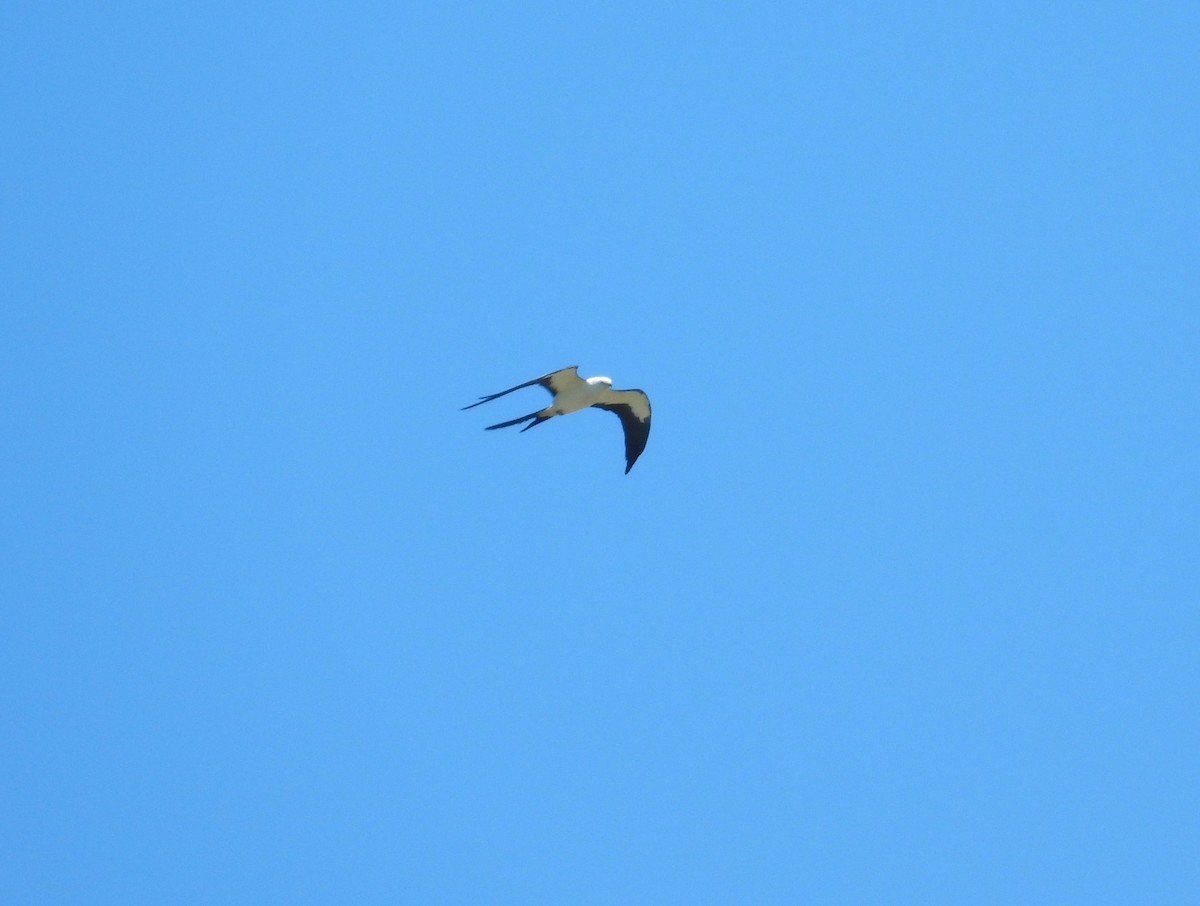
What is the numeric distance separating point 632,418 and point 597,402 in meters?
0.59

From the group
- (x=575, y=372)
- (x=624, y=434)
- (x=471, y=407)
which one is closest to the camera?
(x=471, y=407)

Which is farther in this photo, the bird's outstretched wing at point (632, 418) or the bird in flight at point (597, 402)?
the bird's outstretched wing at point (632, 418)

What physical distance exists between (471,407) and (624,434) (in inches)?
129

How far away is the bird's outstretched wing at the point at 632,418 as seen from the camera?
13594 millimetres

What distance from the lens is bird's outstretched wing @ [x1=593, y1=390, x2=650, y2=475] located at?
13594 mm

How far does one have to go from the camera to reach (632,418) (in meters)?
13.8

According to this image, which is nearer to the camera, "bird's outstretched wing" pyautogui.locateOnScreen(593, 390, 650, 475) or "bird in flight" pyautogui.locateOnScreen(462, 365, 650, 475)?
"bird in flight" pyautogui.locateOnScreen(462, 365, 650, 475)

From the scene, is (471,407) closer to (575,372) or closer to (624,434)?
(575,372)

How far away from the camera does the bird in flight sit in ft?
41.4

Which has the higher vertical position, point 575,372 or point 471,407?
point 575,372

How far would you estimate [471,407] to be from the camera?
1090cm

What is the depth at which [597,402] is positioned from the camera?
13.4 m

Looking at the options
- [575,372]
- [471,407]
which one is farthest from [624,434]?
[471,407]

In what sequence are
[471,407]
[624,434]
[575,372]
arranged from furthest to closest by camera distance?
[624,434], [575,372], [471,407]
